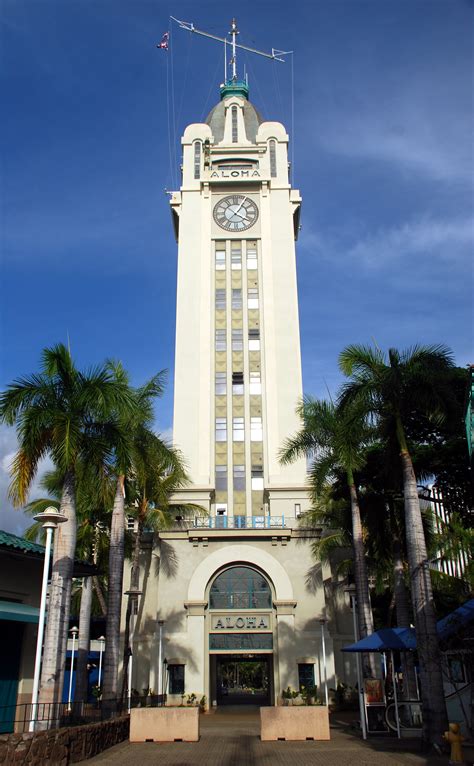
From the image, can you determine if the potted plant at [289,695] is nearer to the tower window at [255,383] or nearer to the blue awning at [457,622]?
the blue awning at [457,622]

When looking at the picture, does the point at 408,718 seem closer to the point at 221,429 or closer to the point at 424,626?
the point at 424,626

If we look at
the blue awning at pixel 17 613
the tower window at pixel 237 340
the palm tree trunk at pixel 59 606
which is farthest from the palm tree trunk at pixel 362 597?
the tower window at pixel 237 340

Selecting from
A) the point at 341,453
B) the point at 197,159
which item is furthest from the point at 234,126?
the point at 341,453

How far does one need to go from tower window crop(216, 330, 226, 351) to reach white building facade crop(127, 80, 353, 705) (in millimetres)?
117

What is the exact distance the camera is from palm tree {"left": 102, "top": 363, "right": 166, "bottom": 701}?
22172 millimetres

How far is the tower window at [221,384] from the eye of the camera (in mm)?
47844

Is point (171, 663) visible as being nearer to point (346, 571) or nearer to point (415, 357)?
point (346, 571)

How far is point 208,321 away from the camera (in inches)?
1961

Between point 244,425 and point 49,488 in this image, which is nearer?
point 49,488

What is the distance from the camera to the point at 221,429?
4678cm

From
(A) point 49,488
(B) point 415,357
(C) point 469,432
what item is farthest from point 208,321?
(C) point 469,432

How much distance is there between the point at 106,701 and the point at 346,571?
20.8 meters

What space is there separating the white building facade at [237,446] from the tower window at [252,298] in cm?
11

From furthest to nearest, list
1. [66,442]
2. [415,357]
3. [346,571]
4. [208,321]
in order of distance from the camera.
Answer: [208,321] → [346,571] → [415,357] → [66,442]
